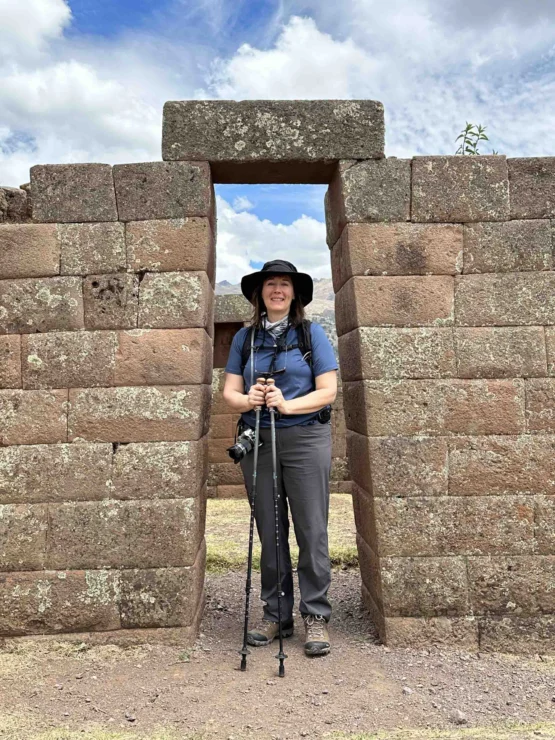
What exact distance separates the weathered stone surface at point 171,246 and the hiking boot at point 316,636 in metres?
2.50

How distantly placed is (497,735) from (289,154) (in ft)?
12.1

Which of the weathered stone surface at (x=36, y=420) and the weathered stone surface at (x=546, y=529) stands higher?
the weathered stone surface at (x=36, y=420)

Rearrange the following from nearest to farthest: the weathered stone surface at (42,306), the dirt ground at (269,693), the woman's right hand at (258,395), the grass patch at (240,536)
Result: the dirt ground at (269,693), the woman's right hand at (258,395), the weathered stone surface at (42,306), the grass patch at (240,536)

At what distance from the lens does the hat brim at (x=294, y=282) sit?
4.21 meters

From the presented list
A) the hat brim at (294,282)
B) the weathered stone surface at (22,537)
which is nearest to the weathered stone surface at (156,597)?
the weathered stone surface at (22,537)

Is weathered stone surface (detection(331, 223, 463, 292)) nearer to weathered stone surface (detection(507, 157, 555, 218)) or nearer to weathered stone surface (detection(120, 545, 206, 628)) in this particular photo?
weathered stone surface (detection(507, 157, 555, 218))

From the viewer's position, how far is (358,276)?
4262 mm

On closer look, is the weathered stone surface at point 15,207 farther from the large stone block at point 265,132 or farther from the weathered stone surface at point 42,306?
the large stone block at point 265,132

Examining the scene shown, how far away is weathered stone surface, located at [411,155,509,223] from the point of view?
4312 mm

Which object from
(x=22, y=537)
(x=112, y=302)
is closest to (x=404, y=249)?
(x=112, y=302)

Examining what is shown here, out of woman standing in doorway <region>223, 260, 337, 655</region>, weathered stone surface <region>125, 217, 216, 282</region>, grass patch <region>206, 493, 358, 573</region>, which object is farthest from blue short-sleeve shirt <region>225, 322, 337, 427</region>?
grass patch <region>206, 493, 358, 573</region>

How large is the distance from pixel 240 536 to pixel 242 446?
13.8ft

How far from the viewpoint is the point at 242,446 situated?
12.7 ft

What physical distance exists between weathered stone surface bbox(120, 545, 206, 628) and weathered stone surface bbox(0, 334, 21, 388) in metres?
1.52
